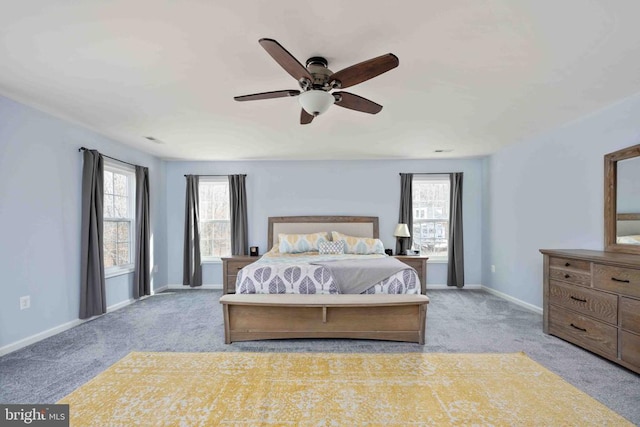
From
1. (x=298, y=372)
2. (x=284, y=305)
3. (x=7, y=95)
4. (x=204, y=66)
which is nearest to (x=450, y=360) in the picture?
(x=298, y=372)

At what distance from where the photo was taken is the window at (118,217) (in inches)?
167

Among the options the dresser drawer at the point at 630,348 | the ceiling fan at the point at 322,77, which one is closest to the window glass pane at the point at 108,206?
the ceiling fan at the point at 322,77

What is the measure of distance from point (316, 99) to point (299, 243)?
3137 mm

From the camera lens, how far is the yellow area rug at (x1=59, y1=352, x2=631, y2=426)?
1873 millimetres

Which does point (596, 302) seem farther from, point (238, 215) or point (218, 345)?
point (238, 215)

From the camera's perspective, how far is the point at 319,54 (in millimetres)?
2041

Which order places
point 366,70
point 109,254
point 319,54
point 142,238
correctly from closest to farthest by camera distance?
1. point 366,70
2. point 319,54
3. point 109,254
4. point 142,238

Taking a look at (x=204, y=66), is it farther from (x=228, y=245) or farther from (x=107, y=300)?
(x=228, y=245)

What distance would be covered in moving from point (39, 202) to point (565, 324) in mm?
5378

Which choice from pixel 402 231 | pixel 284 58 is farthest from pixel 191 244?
pixel 284 58

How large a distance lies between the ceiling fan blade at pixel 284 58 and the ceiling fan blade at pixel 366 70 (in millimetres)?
216

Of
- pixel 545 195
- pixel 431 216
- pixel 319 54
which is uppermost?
pixel 319 54

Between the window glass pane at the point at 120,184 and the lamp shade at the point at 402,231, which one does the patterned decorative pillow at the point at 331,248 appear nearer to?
the lamp shade at the point at 402,231

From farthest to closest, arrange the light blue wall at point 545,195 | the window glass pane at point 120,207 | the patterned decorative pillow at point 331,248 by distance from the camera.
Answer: the patterned decorative pillow at point 331,248 → the window glass pane at point 120,207 → the light blue wall at point 545,195
